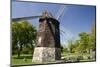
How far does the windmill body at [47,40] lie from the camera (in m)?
3.00

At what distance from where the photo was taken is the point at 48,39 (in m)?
3.05

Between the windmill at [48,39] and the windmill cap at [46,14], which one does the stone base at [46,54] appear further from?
the windmill cap at [46,14]

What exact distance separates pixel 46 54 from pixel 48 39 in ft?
0.65

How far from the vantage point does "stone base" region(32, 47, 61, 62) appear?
2988 mm

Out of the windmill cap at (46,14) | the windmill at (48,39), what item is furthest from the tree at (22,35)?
the windmill cap at (46,14)

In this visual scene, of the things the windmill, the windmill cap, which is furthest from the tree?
the windmill cap

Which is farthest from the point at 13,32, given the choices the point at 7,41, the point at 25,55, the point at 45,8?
the point at 45,8

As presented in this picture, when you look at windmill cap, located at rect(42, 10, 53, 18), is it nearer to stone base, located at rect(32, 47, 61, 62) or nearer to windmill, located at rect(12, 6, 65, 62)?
windmill, located at rect(12, 6, 65, 62)

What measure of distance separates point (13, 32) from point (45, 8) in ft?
1.72

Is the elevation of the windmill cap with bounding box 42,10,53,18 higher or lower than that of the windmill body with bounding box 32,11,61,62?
higher

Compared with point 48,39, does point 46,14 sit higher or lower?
higher

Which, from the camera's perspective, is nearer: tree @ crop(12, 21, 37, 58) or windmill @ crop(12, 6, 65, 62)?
tree @ crop(12, 21, 37, 58)

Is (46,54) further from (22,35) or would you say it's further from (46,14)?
(46,14)

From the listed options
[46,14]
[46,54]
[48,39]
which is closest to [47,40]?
[48,39]
